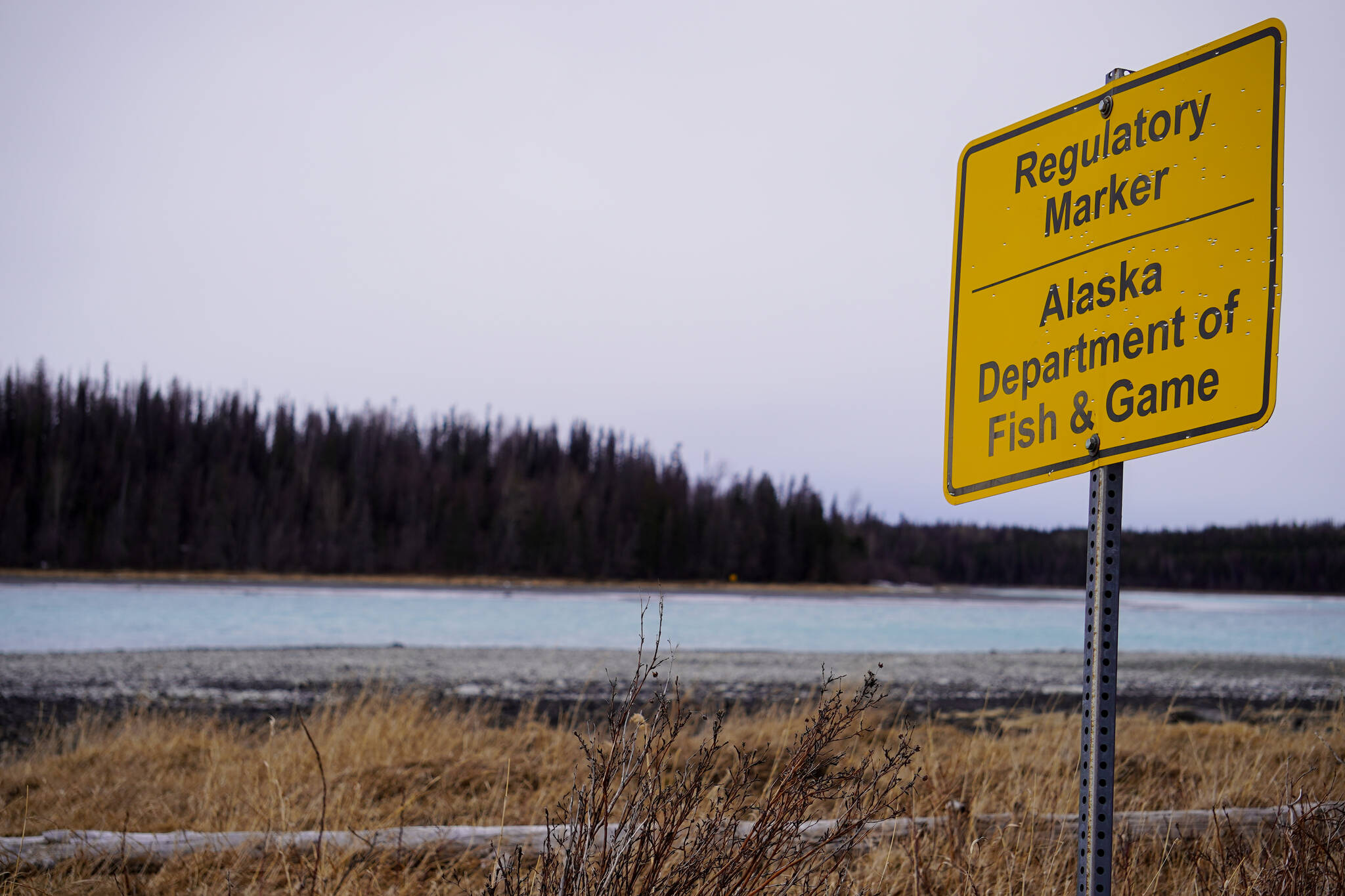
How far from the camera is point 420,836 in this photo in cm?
355

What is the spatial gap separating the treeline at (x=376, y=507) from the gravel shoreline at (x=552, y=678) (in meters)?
45.1

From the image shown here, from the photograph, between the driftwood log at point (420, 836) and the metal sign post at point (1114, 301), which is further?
the driftwood log at point (420, 836)

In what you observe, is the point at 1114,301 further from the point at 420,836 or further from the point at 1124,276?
the point at 420,836

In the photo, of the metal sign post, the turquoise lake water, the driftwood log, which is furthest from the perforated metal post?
the turquoise lake water

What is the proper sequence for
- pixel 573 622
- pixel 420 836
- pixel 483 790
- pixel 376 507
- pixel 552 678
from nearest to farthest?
pixel 420 836 → pixel 483 790 → pixel 552 678 → pixel 573 622 → pixel 376 507

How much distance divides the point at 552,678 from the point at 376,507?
66.5 meters

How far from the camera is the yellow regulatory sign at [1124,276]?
1.69 meters

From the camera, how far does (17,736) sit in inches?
325

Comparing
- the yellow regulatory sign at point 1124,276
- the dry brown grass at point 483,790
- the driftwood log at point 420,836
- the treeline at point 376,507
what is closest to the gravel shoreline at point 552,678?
the dry brown grass at point 483,790

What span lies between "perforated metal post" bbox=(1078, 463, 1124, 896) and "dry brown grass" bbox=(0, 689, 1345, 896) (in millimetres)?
951

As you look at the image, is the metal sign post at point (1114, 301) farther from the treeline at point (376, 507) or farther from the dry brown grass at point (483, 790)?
the treeline at point (376, 507)

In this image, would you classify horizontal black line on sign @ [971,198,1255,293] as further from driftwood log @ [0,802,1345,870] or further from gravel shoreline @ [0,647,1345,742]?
gravel shoreline @ [0,647,1345,742]

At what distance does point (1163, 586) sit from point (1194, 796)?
75.4 meters

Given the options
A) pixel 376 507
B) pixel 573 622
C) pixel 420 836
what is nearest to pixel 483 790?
pixel 420 836
